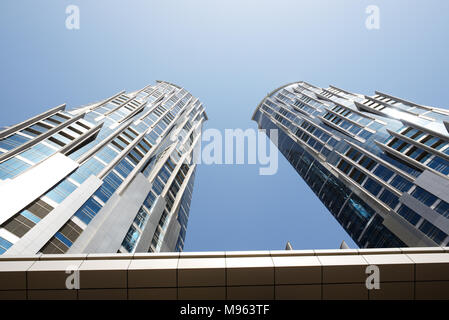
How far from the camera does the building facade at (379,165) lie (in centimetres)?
3584

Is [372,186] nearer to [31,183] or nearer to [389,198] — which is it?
[389,198]

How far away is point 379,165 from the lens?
4738 cm

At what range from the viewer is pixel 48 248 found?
21859 mm

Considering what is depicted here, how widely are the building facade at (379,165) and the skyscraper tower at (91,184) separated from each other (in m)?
34.4

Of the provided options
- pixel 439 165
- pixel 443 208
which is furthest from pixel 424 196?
pixel 439 165

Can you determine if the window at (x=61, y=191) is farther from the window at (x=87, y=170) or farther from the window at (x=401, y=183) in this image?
the window at (x=401, y=183)

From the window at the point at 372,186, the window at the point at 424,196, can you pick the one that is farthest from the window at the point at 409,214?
the window at the point at 372,186

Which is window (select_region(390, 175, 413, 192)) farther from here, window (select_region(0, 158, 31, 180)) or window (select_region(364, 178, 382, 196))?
window (select_region(0, 158, 31, 180))

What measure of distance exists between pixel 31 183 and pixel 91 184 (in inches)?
234

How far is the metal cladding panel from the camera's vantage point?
22141 millimetres
